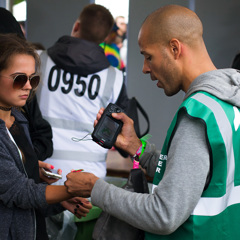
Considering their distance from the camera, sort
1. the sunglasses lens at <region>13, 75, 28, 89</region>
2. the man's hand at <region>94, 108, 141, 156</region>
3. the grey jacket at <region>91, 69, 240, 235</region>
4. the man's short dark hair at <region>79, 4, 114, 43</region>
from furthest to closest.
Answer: the man's short dark hair at <region>79, 4, 114, 43</region>
the man's hand at <region>94, 108, 141, 156</region>
the sunglasses lens at <region>13, 75, 28, 89</region>
the grey jacket at <region>91, 69, 240, 235</region>

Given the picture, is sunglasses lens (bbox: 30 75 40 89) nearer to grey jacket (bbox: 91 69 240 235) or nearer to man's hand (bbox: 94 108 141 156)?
man's hand (bbox: 94 108 141 156)

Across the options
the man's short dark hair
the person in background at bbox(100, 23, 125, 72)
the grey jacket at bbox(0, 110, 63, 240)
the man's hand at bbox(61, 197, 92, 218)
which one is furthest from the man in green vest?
the person in background at bbox(100, 23, 125, 72)

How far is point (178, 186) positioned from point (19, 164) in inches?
25.1

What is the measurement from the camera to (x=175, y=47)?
4.14ft

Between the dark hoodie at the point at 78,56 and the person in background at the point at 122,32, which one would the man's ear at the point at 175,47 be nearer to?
the dark hoodie at the point at 78,56

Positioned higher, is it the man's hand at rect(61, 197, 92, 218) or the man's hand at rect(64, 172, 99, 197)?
the man's hand at rect(64, 172, 99, 197)

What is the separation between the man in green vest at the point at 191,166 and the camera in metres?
1.03

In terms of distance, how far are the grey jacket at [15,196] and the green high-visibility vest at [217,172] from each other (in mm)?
514

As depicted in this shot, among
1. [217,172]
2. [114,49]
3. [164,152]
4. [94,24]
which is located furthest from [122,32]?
[217,172]

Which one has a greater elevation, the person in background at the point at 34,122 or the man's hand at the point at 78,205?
the person in background at the point at 34,122

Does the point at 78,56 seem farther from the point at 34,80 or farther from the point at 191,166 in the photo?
the point at 191,166

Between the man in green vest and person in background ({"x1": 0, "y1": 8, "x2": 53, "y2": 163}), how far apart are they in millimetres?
532

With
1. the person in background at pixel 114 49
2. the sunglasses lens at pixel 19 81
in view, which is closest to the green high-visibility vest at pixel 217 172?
the sunglasses lens at pixel 19 81

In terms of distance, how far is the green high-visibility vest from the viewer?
1.05 m
